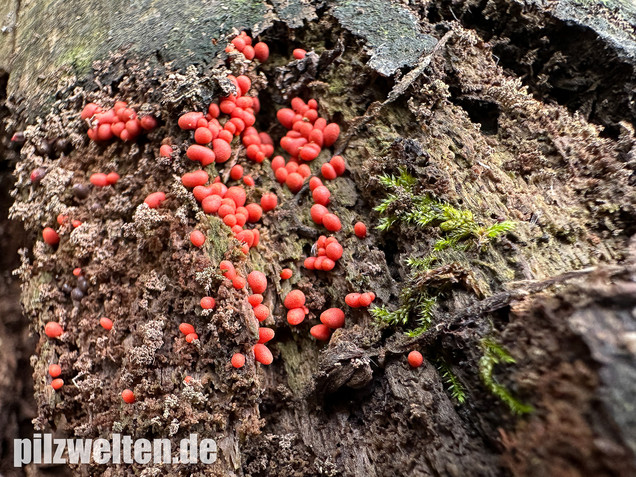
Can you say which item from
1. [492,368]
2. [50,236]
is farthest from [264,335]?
[50,236]

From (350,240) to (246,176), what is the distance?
871 mm

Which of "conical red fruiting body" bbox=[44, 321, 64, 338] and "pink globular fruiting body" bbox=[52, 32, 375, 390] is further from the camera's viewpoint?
"conical red fruiting body" bbox=[44, 321, 64, 338]

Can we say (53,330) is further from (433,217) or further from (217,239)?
(433,217)

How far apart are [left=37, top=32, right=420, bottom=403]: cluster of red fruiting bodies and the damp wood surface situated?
0.25 ft

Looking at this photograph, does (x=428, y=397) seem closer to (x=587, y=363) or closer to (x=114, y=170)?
(x=587, y=363)

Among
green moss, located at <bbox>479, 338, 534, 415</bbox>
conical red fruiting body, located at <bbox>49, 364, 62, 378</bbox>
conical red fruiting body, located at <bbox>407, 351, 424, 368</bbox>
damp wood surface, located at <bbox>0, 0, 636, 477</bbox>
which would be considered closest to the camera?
green moss, located at <bbox>479, 338, 534, 415</bbox>

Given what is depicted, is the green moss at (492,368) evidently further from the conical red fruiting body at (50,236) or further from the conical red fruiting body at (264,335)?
the conical red fruiting body at (50,236)

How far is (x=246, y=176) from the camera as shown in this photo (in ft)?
10.5

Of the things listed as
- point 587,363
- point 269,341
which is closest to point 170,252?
point 269,341

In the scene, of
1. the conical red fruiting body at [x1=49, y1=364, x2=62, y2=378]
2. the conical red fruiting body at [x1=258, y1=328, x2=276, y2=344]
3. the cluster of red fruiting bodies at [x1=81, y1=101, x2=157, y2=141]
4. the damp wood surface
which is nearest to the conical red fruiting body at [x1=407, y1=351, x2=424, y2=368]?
the damp wood surface

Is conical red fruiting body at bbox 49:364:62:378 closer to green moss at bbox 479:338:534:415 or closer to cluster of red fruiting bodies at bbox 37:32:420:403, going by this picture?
cluster of red fruiting bodies at bbox 37:32:420:403

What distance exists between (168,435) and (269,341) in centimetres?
77

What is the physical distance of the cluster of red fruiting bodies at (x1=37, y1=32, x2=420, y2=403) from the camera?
2734 millimetres

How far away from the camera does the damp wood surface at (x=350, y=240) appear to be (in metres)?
2.09
